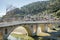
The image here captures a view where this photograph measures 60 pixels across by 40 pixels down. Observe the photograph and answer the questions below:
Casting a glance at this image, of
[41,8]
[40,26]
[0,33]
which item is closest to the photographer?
[0,33]

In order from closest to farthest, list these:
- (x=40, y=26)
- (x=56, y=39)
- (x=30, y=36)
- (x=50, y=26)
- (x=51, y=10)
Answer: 1. (x=56, y=39)
2. (x=30, y=36)
3. (x=40, y=26)
4. (x=50, y=26)
5. (x=51, y=10)

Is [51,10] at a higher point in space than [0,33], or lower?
higher

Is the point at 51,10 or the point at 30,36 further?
the point at 51,10

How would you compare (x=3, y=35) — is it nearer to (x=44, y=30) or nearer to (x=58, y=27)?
(x=44, y=30)

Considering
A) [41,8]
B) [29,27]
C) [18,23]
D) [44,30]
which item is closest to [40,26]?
[44,30]

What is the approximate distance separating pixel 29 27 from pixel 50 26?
68.5 feet

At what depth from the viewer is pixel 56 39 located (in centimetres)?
4422

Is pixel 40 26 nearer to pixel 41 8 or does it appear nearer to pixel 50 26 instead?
pixel 50 26

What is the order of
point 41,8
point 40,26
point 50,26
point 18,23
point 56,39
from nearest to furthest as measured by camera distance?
point 18,23 → point 56,39 → point 40,26 → point 50,26 → point 41,8

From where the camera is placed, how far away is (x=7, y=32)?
35906 mm

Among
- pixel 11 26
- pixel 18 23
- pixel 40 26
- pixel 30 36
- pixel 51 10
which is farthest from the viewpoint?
pixel 51 10

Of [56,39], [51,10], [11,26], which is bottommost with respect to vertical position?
[56,39]

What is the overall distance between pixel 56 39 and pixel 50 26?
23466mm

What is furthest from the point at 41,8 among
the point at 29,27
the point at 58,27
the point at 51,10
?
the point at 29,27
